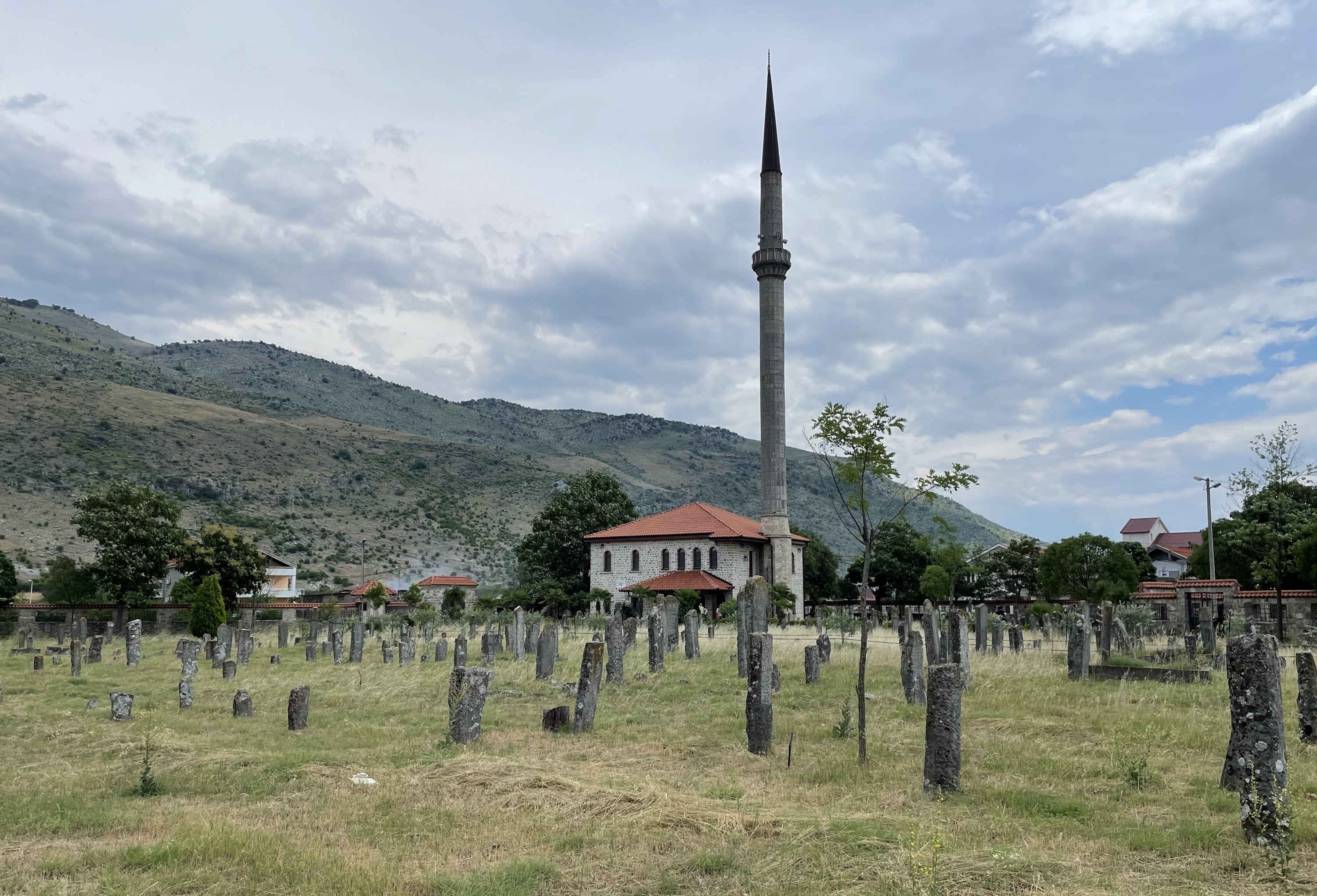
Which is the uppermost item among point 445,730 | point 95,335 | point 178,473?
point 95,335

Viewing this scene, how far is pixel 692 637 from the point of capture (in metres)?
25.5

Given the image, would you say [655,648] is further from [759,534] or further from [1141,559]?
[1141,559]

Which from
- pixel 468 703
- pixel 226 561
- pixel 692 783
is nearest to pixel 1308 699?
pixel 692 783

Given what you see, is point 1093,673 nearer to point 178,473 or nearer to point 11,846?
point 11,846

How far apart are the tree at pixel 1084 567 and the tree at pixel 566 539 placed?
98.2 ft

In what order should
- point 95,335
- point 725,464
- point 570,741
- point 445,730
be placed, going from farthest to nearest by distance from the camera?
point 95,335 → point 725,464 → point 445,730 → point 570,741

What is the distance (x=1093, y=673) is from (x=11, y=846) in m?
17.6

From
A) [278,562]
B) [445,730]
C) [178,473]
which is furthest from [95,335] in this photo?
[445,730]

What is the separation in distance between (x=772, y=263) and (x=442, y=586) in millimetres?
38218

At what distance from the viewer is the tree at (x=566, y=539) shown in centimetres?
6494

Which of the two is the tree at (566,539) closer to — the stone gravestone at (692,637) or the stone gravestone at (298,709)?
the stone gravestone at (692,637)

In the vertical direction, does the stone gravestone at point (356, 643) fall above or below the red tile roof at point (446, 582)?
below

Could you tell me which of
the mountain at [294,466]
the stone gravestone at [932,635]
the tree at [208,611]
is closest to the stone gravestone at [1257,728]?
the stone gravestone at [932,635]

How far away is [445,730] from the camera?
44.4ft
